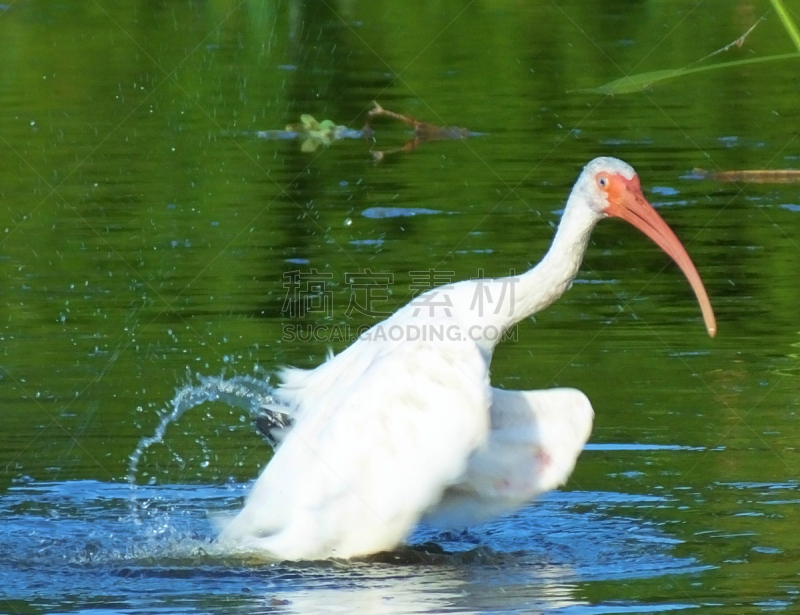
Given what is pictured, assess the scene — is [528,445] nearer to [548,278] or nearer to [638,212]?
[548,278]

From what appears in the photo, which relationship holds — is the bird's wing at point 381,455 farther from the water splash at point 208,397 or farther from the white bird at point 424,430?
the water splash at point 208,397

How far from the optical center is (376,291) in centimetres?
946

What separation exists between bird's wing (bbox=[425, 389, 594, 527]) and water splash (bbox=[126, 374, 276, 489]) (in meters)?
1.04

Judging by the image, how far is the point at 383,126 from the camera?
584 inches

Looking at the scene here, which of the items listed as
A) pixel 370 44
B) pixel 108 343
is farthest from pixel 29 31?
pixel 108 343

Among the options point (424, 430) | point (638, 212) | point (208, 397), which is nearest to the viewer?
point (424, 430)

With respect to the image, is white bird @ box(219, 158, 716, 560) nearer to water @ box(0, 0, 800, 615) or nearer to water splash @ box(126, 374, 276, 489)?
water @ box(0, 0, 800, 615)

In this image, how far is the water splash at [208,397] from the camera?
7180mm

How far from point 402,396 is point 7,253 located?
16.8ft

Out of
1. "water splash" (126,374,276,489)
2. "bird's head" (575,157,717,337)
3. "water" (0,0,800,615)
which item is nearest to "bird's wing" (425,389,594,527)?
"water" (0,0,800,615)

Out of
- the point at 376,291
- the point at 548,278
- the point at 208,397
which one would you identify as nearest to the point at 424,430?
the point at 548,278

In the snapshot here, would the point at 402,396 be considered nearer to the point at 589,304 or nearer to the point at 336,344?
Answer: the point at 336,344

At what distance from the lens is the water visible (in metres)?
6.05

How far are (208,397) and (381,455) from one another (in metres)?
1.93
